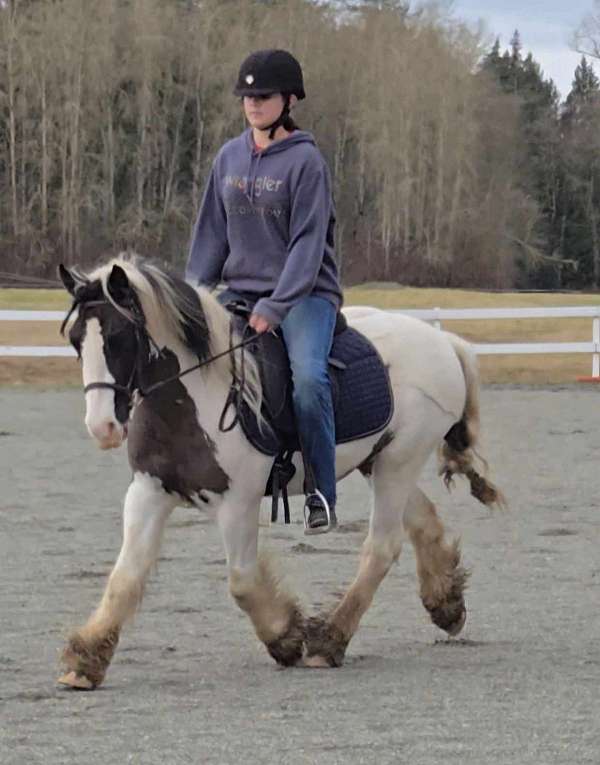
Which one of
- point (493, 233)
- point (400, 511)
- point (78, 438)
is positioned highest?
point (400, 511)

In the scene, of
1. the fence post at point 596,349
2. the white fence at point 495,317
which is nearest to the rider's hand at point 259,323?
the white fence at point 495,317

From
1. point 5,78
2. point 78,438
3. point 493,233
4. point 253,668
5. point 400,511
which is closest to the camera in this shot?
point 253,668

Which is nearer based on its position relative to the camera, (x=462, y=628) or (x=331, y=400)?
(x=331, y=400)

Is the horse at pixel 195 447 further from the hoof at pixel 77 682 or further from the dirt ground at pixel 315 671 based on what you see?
the dirt ground at pixel 315 671

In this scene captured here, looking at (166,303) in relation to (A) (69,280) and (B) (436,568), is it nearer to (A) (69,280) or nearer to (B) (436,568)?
(A) (69,280)

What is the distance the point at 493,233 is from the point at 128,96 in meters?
15.7

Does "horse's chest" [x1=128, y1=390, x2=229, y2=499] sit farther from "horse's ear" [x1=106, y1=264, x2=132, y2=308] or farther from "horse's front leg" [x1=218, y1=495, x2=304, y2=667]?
"horse's ear" [x1=106, y1=264, x2=132, y2=308]

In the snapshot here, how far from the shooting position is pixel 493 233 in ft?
228

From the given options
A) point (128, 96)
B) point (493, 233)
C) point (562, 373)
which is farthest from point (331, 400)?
point (493, 233)

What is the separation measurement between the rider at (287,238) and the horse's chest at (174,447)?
396mm

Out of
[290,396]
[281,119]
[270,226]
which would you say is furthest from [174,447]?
[281,119]

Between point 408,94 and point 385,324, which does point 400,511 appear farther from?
point 408,94

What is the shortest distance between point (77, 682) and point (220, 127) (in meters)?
57.6

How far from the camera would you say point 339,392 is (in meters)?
6.73
